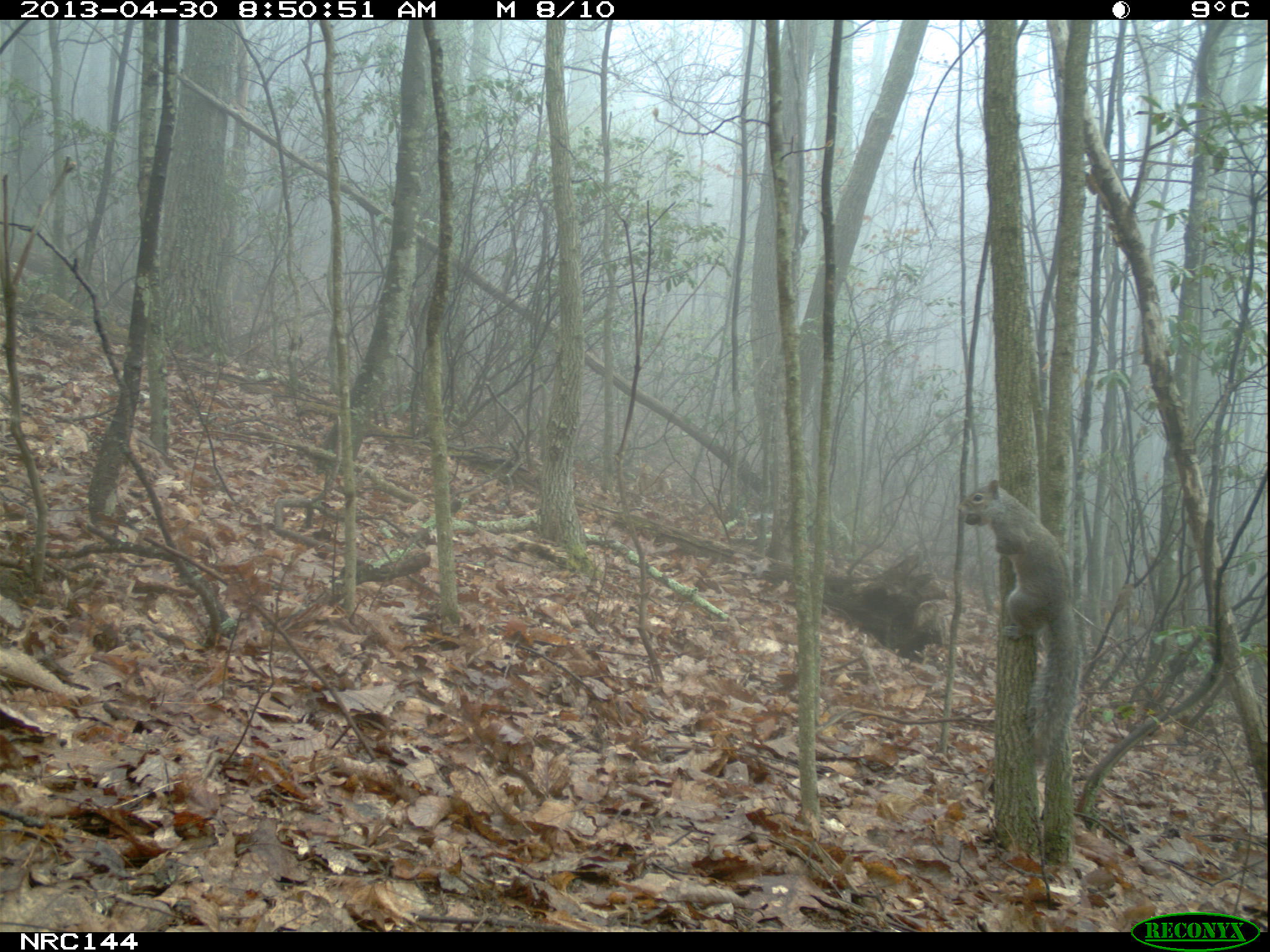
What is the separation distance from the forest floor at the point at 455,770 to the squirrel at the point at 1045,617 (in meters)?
0.57

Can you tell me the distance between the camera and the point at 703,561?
757 centimetres

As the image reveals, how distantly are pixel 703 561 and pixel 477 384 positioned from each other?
128 inches

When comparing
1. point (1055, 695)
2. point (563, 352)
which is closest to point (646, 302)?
point (563, 352)

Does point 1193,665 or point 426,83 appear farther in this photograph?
point 426,83

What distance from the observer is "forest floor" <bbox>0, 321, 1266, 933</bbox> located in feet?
6.97

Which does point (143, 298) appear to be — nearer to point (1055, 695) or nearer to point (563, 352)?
point (563, 352)

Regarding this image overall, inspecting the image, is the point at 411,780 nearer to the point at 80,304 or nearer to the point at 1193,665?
the point at 1193,665

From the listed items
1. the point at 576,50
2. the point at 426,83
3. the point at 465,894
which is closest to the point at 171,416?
the point at 426,83

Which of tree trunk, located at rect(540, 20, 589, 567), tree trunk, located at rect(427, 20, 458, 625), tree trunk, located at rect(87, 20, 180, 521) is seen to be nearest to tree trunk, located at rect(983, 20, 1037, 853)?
tree trunk, located at rect(427, 20, 458, 625)

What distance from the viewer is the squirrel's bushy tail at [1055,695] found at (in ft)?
9.68
